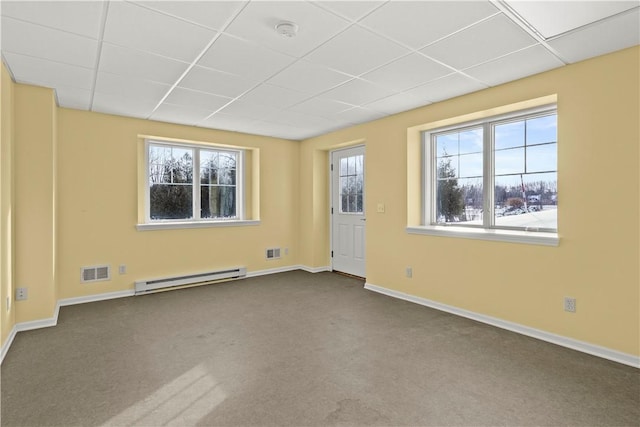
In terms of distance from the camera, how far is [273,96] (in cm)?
369

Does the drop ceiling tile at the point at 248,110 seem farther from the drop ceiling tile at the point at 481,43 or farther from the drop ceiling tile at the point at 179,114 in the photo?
the drop ceiling tile at the point at 481,43

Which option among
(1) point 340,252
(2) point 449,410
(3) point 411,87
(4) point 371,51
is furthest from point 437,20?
(1) point 340,252

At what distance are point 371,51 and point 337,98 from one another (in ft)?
3.90

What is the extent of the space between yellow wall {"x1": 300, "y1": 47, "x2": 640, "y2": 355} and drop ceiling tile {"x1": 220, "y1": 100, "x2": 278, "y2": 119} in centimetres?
193

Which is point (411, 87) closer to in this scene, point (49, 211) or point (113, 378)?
point (113, 378)

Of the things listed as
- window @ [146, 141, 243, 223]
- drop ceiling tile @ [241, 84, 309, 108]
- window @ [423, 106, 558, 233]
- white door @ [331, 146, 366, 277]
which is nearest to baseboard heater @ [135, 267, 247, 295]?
window @ [146, 141, 243, 223]

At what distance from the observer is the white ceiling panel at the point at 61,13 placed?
1.99 meters

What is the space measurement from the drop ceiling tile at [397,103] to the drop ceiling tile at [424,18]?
4.30 feet

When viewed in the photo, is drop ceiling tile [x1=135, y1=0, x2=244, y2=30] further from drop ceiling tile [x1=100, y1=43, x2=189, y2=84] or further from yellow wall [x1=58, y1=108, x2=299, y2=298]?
yellow wall [x1=58, y1=108, x2=299, y2=298]

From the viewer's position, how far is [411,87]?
3416 millimetres

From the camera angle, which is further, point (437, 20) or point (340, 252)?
point (340, 252)

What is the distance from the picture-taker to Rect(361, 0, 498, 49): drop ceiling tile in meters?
2.01

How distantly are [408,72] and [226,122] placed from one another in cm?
282

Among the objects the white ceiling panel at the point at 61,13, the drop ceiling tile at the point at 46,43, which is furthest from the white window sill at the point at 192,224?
the white ceiling panel at the point at 61,13
